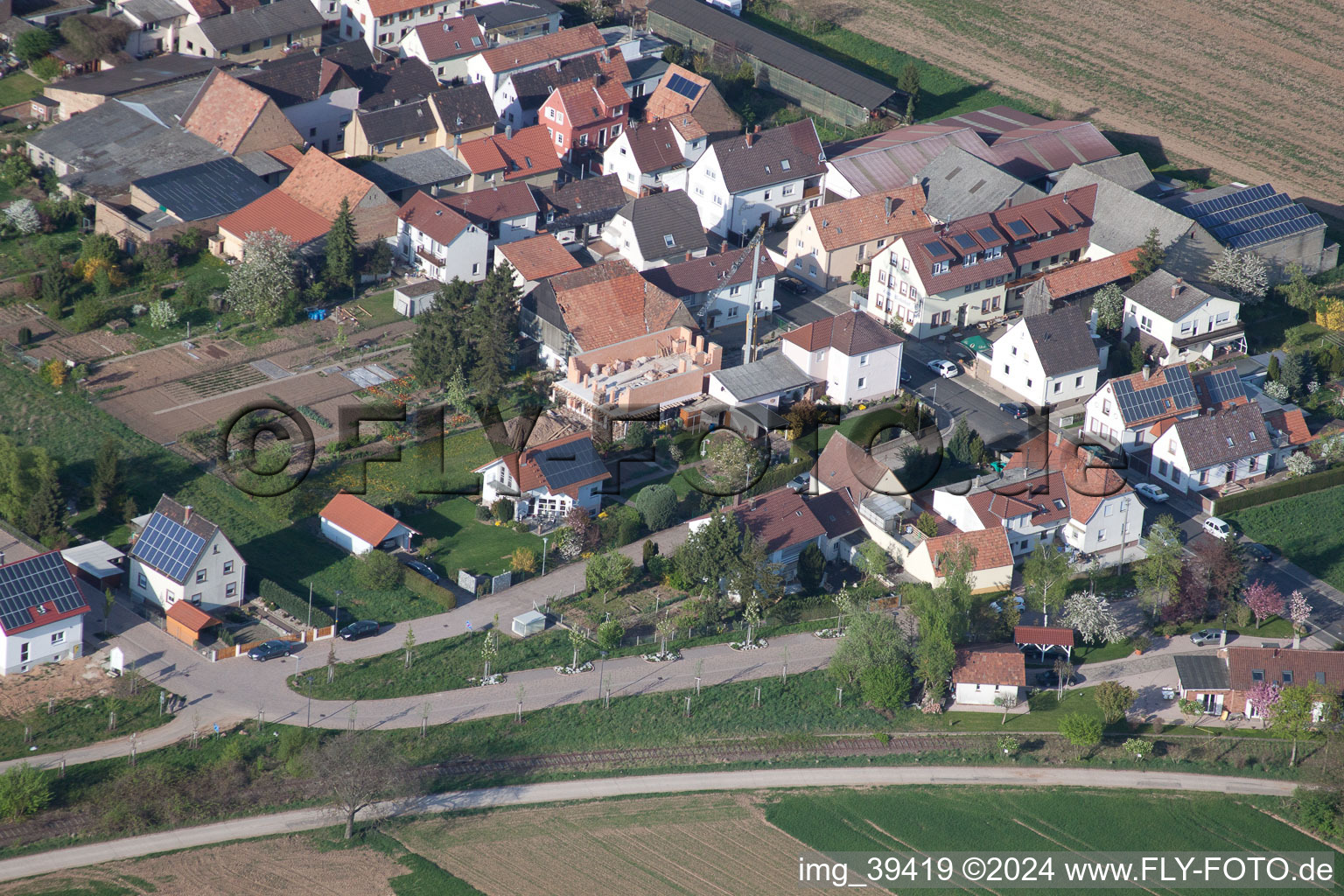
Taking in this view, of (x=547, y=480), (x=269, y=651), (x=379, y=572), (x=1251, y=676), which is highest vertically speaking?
(x=547, y=480)

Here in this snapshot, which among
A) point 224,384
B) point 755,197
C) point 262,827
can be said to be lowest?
point 262,827

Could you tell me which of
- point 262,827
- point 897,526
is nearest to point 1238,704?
point 897,526

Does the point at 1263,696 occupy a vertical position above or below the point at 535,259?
below

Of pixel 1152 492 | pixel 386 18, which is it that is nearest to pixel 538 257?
pixel 386 18

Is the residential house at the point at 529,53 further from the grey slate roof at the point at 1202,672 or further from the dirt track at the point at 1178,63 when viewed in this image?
the grey slate roof at the point at 1202,672

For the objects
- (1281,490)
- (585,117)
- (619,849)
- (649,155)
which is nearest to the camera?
(619,849)

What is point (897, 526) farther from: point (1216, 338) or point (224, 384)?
point (224, 384)

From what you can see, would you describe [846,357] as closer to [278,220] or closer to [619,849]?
[619,849]

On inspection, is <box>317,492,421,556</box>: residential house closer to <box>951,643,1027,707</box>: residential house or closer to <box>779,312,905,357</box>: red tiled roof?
<box>779,312,905,357</box>: red tiled roof
